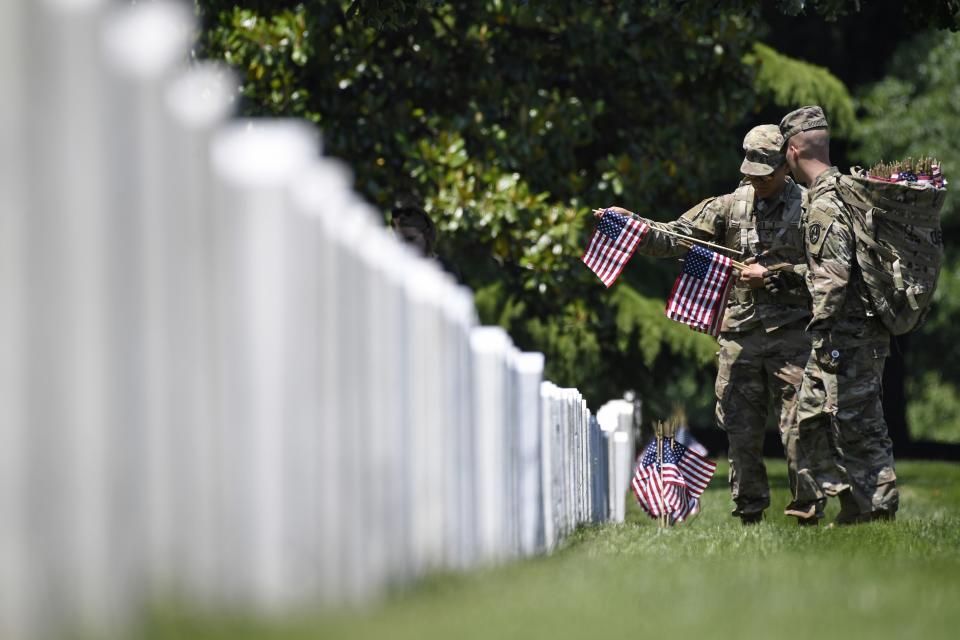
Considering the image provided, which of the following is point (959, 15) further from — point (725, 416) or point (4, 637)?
point (4, 637)

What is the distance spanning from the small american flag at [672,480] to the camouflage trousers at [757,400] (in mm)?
302

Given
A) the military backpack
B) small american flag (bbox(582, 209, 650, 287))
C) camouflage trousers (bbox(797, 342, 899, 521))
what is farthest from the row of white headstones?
small american flag (bbox(582, 209, 650, 287))

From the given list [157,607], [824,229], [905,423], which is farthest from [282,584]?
[905,423]

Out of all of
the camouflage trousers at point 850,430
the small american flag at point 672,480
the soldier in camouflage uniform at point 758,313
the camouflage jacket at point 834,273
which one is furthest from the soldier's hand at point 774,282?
the small american flag at point 672,480

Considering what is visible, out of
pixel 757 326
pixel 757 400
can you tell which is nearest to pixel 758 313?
pixel 757 326

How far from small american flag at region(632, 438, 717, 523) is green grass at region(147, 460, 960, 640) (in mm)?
2863

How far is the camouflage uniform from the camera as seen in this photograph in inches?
351

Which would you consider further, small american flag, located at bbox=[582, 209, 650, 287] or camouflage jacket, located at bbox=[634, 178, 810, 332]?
small american flag, located at bbox=[582, 209, 650, 287]

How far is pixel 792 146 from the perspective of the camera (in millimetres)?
8750

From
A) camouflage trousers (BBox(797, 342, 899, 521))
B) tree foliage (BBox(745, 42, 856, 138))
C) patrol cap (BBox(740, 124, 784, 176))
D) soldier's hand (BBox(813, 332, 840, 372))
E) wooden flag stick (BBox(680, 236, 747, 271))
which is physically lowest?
camouflage trousers (BBox(797, 342, 899, 521))

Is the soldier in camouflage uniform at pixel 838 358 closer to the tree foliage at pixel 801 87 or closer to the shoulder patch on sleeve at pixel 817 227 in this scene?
the shoulder patch on sleeve at pixel 817 227

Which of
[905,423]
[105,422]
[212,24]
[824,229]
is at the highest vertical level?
[212,24]

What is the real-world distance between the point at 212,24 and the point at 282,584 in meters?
11.8

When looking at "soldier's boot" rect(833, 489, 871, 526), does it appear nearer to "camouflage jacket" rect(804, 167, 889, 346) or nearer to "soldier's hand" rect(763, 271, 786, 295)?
"camouflage jacket" rect(804, 167, 889, 346)
